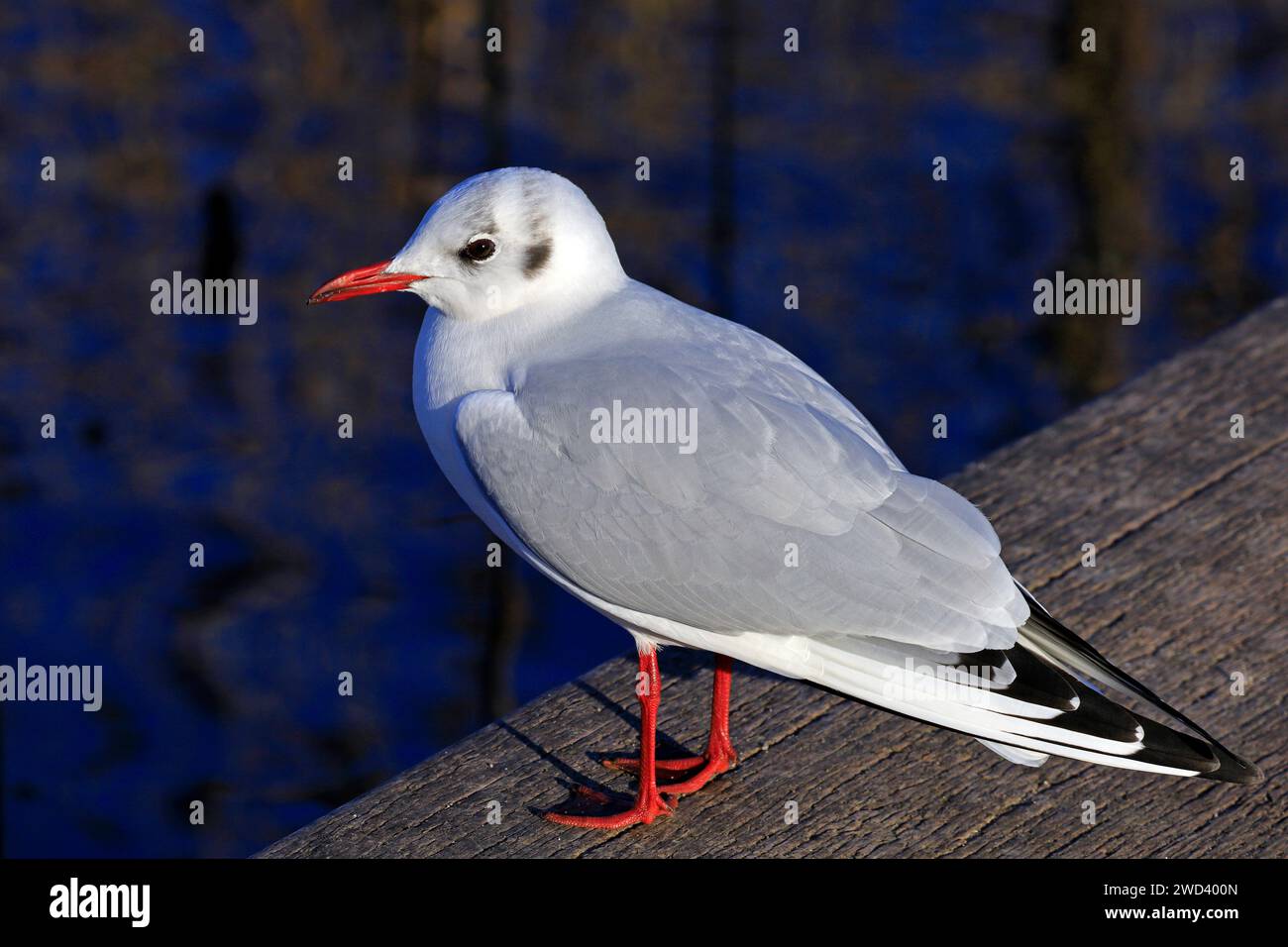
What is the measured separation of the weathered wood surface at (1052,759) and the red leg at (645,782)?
2cm

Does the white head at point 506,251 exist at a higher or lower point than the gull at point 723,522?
higher

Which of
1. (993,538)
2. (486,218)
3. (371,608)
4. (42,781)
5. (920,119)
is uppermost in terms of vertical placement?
(920,119)

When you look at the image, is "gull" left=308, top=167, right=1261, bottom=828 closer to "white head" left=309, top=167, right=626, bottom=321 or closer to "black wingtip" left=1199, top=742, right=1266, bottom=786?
"white head" left=309, top=167, right=626, bottom=321

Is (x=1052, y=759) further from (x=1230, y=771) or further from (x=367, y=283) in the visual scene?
(x=367, y=283)

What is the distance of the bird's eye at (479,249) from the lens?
339cm

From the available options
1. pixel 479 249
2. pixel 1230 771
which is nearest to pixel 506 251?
pixel 479 249

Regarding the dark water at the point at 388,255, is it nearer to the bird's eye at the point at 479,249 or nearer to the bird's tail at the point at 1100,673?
the bird's eye at the point at 479,249

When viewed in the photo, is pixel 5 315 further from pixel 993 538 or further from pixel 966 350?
pixel 993 538

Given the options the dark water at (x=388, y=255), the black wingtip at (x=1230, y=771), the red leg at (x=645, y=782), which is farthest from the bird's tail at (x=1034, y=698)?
the dark water at (x=388, y=255)

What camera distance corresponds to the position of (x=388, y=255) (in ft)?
24.0

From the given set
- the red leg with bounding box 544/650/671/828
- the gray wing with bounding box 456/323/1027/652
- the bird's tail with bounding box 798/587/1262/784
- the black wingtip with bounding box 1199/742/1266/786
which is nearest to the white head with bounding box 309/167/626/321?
the gray wing with bounding box 456/323/1027/652

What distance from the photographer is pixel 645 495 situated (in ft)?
10.4

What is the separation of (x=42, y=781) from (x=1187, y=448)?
11.5 ft
